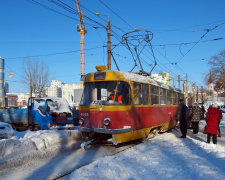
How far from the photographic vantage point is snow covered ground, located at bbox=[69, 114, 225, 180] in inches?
188

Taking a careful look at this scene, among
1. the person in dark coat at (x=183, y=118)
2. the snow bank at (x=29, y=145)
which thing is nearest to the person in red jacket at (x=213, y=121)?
the person in dark coat at (x=183, y=118)

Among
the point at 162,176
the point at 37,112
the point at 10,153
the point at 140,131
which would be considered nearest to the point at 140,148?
the point at 140,131

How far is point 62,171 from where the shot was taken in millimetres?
5613

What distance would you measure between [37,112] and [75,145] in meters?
4.98

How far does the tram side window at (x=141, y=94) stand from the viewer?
8.20m

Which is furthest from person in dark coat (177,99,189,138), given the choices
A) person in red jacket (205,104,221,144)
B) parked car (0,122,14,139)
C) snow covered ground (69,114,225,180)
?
parked car (0,122,14,139)

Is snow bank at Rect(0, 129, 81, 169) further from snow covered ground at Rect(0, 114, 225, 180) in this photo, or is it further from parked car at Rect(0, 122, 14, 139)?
parked car at Rect(0, 122, 14, 139)

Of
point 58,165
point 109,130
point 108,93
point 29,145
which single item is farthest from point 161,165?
point 29,145

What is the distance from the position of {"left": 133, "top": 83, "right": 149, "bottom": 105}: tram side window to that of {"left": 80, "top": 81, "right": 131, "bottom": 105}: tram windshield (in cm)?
45

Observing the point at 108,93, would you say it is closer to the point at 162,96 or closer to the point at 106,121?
the point at 106,121

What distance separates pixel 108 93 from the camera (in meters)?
7.91

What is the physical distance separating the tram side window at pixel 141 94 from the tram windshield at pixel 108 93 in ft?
1.49

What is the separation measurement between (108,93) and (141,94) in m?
1.41

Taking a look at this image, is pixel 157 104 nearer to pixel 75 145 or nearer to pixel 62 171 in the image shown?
pixel 75 145
